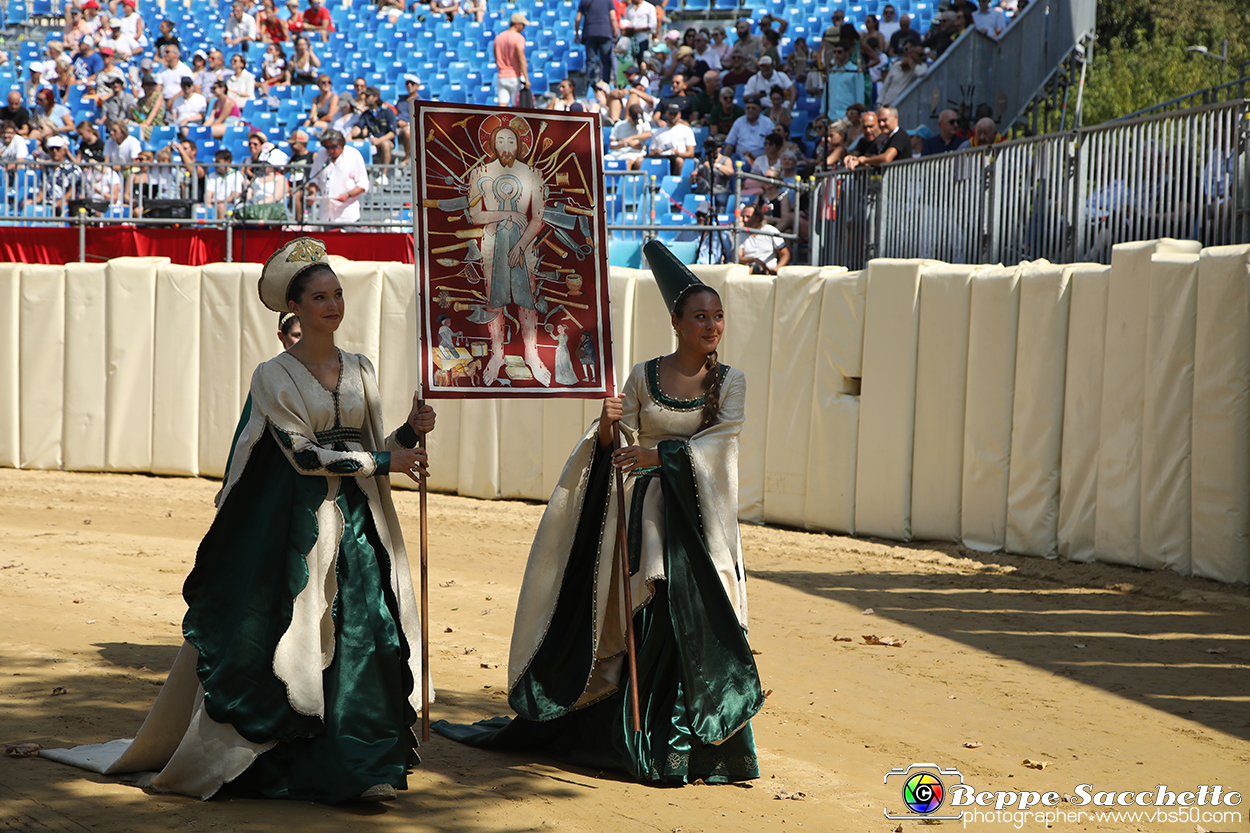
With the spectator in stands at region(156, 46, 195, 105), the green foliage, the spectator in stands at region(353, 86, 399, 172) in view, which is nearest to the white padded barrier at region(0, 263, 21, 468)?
the spectator in stands at region(353, 86, 399, 172)

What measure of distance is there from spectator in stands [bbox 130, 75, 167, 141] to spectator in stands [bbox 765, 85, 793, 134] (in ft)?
34.9

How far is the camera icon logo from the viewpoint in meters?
4.72

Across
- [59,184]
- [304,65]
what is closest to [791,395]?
[59,184]

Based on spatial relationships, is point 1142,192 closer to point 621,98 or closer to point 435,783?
point 435,783

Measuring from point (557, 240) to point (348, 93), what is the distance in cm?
1759

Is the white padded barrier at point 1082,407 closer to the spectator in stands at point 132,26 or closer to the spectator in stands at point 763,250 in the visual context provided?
the spectator in stands at point 763,250

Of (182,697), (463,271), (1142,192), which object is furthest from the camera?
(1142,192)

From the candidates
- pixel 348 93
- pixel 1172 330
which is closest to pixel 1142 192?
pixel 1172 330

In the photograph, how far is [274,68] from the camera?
2283 cm

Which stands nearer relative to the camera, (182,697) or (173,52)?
(182,697)

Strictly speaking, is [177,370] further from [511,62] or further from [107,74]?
[107,74]

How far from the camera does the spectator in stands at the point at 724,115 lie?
17906mm

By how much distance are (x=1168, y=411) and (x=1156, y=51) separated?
2496cm

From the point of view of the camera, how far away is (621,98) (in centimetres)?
1877
